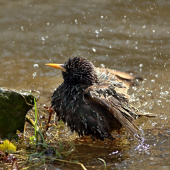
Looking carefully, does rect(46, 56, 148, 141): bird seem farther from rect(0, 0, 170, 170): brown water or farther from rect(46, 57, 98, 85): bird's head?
rect(0, 0, 170, 170): brown water

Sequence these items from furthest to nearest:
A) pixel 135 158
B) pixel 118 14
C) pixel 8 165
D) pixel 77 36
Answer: pixel 118 14 < pixel 77 36 < pixel 135 158 < pixel 8 165

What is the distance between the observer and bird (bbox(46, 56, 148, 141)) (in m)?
4.43

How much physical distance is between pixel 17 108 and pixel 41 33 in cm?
486

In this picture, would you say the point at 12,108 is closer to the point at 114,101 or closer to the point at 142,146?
the point at 114,101

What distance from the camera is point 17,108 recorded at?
4.51 m

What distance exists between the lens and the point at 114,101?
15.1 feet

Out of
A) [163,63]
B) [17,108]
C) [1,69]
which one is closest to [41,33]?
[1,69]

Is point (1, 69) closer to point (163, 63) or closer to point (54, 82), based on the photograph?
point (54, 82)

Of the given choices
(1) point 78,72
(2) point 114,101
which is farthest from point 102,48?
(2) point 114,101

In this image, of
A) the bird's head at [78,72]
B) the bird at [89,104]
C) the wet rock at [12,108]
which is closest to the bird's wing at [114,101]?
the bird at [89,104]

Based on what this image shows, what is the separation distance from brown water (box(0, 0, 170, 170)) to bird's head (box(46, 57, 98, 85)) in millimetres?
930

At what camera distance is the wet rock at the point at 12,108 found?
4454mm

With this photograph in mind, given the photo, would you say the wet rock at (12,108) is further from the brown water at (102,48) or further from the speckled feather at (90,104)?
the brown water at (102,48)

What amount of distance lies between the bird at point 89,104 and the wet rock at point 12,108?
39 cm
